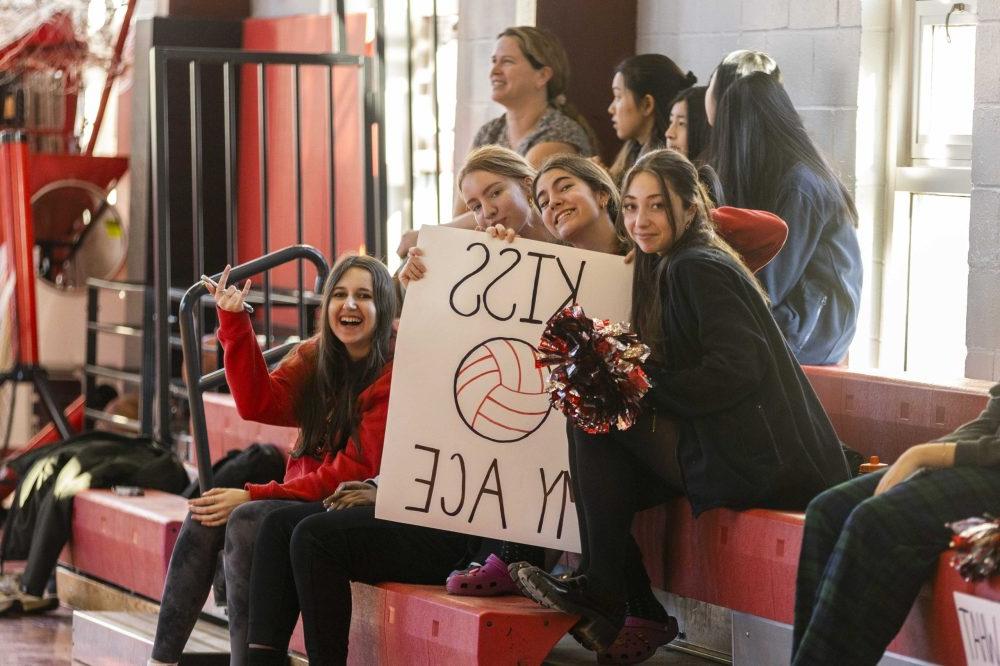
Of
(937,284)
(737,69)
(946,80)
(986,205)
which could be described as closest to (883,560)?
(986,205)

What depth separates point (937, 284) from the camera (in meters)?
3.97

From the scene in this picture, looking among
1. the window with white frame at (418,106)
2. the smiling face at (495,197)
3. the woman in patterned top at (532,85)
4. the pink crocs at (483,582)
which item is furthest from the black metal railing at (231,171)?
the pink crocs at (483,582)

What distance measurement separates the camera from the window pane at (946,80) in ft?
12.6

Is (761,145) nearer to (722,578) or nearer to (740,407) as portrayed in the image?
(740,407)

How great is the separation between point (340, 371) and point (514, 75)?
122 cm

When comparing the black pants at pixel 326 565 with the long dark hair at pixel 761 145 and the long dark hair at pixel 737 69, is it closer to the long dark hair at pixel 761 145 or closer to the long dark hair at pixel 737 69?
the long dark hair at pixel 761 145

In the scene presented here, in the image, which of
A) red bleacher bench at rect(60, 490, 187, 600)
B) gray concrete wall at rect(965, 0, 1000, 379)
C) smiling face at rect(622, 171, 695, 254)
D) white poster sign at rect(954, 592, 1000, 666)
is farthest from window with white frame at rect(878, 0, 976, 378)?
red bleacher bench at rect(60, 490, 187, 600)

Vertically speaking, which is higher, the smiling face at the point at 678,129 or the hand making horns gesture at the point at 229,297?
the smiling face at the point at 678,129

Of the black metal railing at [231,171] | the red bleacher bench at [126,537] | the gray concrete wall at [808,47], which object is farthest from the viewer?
the black metal railing at [231,171]

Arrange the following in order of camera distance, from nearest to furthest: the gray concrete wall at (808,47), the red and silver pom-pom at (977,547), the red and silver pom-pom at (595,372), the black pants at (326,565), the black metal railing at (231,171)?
the red and silver pom-pom at (977,547)
the red and silver pom-pom at (595,372)
the black pants at (326,565)
the gray concrete wall at (808,47)
the black metal railing at (231,171)

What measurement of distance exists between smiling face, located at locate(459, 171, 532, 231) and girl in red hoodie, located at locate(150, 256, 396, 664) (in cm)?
25

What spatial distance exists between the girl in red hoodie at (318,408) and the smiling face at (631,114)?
945 millimetres

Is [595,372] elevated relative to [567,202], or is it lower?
lower

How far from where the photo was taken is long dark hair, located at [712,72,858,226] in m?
3.63
